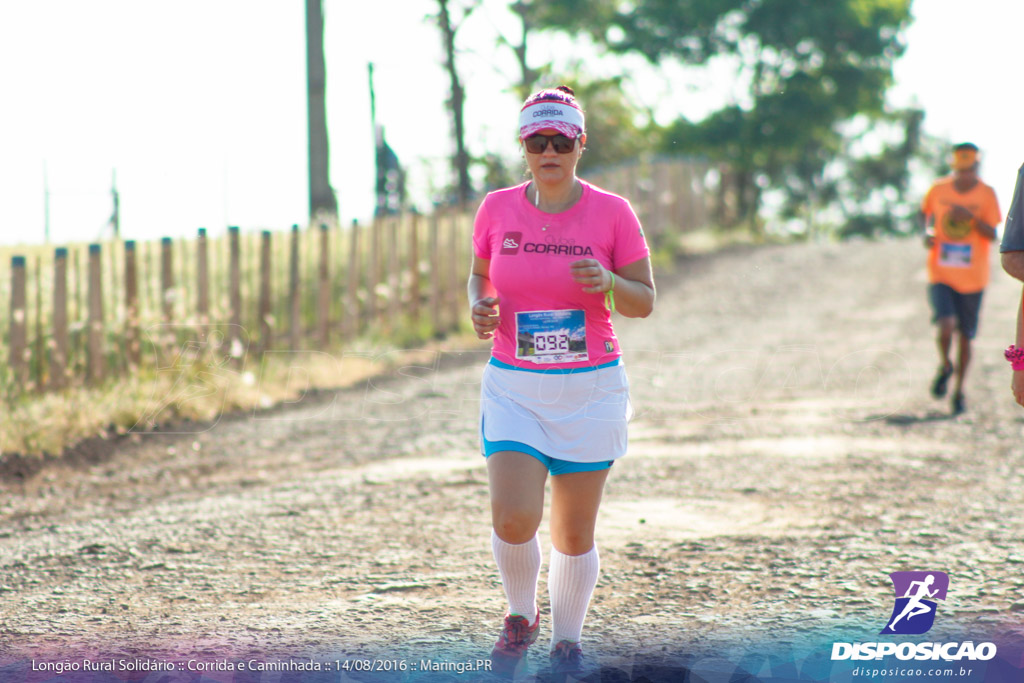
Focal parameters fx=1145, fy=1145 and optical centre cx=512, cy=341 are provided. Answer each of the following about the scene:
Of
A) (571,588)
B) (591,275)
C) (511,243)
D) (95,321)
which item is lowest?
(571,588)

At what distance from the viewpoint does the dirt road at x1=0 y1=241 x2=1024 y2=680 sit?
443 centimetres

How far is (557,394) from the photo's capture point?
3.77 metres

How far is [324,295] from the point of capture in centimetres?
1439

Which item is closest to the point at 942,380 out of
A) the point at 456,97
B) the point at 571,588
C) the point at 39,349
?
the point at 571,588

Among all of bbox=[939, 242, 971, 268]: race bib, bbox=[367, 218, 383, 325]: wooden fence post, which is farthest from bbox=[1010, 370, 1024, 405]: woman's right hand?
bbox=[367, 218, 383, 325]: wooden fence post

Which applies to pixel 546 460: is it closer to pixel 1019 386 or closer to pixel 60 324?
pixel 1019 386

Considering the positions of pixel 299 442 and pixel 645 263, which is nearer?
pixel 645 263

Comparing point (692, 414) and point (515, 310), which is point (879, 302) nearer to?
point (692, 414)

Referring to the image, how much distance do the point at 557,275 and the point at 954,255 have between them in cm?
697

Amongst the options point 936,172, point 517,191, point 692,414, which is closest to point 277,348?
point 692,414

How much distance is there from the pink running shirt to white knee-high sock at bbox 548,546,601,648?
2.30 feet

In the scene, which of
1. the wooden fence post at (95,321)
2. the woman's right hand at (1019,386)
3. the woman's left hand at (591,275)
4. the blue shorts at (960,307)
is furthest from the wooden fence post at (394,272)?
the woman's right hand at (1019,386)

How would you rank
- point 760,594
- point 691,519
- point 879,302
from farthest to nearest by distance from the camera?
point 879,302 → point 691,519 → point 760,594

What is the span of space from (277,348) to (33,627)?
914cm
